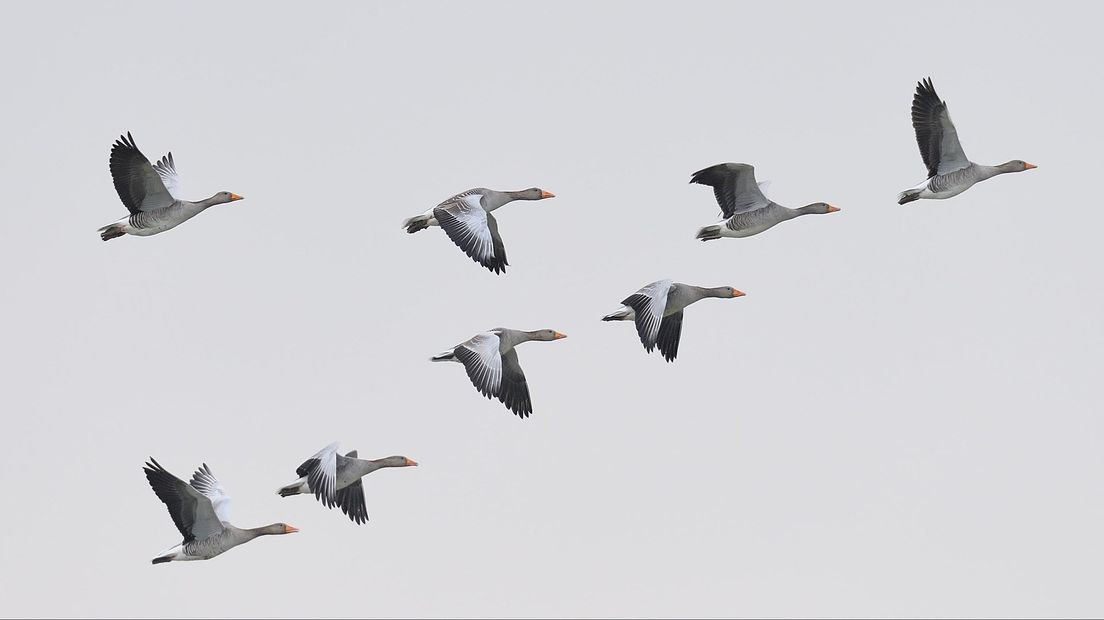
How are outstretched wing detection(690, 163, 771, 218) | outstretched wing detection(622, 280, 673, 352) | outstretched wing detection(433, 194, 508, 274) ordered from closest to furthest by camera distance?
outstretched wing detection(622, 280, 673, 352)
outstretched wing detection(433, 194, 508, 274)
outstretched wing detection(690, 163, 771, 218)

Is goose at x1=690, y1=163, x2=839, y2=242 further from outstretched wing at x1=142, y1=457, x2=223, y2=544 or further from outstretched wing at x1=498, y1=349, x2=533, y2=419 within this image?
outstretched wing at x1=142, y1=457, x2=223, y2=544

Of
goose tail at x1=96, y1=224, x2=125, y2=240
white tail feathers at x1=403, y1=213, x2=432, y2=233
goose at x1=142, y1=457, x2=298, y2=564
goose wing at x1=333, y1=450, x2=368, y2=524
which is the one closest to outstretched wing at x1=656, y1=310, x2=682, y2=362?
white tail feathers at x1=403, y1=213, x2=432, y2=233

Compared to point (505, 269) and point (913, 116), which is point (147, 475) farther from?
point (913, 116)

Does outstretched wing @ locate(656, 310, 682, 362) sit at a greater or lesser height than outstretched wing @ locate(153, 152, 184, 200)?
lesser

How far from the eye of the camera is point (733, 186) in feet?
106

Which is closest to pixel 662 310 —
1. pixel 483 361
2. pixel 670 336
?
pixel 670 336

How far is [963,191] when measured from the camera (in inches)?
1302

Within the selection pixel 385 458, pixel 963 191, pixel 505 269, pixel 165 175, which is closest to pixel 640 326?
pixel 505 269

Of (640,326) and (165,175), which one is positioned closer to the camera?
(640,326)

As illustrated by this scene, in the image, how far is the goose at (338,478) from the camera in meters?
28.7

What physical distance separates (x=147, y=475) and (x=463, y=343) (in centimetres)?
579

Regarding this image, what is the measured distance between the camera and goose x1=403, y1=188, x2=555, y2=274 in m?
30.9

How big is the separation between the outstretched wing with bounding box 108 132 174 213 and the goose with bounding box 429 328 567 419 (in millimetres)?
5578

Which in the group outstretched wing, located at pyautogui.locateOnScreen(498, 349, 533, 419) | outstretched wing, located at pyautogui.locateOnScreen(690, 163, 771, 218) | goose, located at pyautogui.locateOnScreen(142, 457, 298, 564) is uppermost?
outstretched wing, located at pyautogui.locateOnScreen(690, 163, 771, 218)
